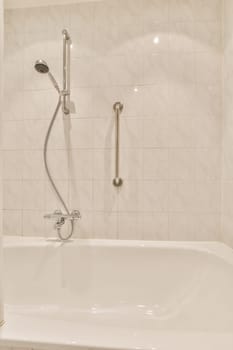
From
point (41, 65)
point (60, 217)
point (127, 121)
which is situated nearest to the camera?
point (41, 65)

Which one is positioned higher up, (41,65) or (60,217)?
(41,65)

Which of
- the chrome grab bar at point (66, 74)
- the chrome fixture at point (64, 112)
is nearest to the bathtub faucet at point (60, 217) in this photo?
the chrome fixture at point (64, 112)

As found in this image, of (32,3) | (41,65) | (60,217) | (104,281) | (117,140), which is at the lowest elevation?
(104,281)

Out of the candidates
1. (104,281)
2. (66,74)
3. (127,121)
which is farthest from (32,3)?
(104,281)

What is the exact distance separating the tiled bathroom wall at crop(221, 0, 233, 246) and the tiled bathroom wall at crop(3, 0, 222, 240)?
6 centimetres

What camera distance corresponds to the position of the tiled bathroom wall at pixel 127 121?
1.70 meters

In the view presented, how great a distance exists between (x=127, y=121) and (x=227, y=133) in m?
0.63

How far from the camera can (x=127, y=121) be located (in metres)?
1.74


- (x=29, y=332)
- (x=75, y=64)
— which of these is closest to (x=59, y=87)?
(x=75, y=64)

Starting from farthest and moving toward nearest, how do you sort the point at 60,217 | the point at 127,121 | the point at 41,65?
the point at 127,121 → the point at 60,217 → the point at 41,65

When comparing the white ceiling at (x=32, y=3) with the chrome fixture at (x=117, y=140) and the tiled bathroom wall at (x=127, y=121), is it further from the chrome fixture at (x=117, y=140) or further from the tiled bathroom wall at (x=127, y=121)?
the chrome fixture at (x=117, y=140)

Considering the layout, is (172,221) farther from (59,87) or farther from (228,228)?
(59,87)

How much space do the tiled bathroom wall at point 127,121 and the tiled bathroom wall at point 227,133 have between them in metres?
0.06

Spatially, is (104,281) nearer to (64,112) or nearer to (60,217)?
(60,217)
